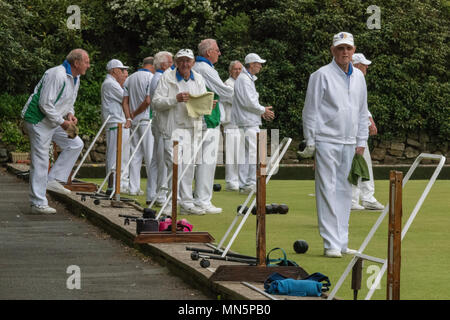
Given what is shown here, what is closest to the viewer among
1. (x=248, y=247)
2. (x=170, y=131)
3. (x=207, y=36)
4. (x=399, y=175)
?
(x=399, y=175)

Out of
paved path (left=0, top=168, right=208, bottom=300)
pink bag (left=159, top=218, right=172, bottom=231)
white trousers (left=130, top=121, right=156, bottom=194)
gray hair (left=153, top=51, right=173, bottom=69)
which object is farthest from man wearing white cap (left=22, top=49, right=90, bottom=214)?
pink bag (left=159, top=218, right=172, bottom=231)

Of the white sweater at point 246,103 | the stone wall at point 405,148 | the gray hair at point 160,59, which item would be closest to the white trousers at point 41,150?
the gray hair at point 160,59

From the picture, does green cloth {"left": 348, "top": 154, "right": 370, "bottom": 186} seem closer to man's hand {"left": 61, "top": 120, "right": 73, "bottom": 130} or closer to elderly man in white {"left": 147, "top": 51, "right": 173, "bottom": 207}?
elderly man in white {"left": 147, "top": 51, "right": 173, "bottom": 207}

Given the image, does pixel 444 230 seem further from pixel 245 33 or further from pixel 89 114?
pixel 245 33

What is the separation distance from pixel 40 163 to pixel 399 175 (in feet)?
24.6

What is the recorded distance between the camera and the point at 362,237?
379 inches

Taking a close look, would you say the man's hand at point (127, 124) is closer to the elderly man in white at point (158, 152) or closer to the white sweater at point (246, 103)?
the elderly man in white at point (158, 152)

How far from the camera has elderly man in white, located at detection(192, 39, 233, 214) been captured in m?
11.5

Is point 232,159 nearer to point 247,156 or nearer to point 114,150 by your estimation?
point 247,156

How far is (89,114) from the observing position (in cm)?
2305

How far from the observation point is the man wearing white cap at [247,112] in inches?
582

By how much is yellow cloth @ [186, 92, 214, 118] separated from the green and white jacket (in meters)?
1.62

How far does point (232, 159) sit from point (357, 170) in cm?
743

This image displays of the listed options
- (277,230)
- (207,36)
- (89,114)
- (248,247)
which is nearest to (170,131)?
(277,230)
